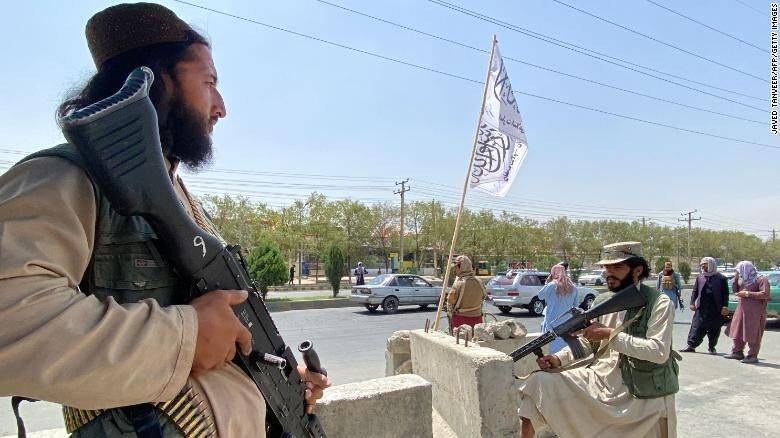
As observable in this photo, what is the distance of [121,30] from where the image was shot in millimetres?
1173

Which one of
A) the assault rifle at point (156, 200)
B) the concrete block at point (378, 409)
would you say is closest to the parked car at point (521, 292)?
the concrete block at point (378, 409)

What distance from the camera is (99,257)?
0.99 m

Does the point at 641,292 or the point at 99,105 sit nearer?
the point at 99,105

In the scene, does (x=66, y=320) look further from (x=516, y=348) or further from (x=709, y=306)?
(x=709, y=306)

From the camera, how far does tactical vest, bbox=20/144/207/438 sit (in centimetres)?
95

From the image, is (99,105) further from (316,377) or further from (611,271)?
(611,271)

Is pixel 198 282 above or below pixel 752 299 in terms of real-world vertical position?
above

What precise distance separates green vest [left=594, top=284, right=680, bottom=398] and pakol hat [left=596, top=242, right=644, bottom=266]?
307 millimetres

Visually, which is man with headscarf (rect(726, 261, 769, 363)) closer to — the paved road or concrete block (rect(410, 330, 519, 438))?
the paved road

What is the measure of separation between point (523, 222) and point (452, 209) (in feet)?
24.6

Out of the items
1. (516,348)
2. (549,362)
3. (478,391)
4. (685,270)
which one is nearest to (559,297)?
(516,348)

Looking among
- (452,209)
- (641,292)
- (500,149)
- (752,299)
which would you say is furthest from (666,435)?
(452,209)

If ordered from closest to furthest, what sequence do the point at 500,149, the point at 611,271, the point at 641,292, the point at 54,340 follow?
the point at 54,340 < the point at 641,292 < the point at 611,271 < the point at 500,149

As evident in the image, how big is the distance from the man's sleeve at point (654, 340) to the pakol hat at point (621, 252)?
14.9 inches
